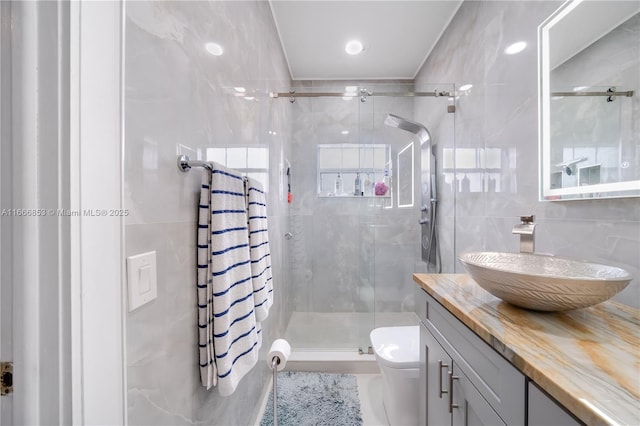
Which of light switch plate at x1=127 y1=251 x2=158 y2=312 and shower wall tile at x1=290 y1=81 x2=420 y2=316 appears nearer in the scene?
light switch plate at x1=127 y1=251 x2=158 y2=312

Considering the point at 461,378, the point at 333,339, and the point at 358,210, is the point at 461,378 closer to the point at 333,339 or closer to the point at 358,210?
the point at 333,339

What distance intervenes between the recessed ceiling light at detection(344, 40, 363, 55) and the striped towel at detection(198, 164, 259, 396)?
6.04ft

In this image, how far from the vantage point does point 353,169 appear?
237 cm

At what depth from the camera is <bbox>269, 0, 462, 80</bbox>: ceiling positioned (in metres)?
1.73

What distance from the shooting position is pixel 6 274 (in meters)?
0.39

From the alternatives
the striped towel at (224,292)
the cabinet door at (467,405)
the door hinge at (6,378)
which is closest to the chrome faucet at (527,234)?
the cabinet door at (467,405)

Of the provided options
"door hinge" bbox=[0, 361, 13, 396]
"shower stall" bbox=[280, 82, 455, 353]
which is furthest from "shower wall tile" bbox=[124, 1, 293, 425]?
"shower stall" bbox=[280, 82, 455, 353]

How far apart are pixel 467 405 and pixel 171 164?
1.06 m

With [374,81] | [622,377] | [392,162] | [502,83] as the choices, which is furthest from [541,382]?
[374,81]

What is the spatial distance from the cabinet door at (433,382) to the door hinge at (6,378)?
40.6 inches

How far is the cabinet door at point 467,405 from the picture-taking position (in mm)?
625

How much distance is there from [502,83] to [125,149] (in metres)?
1.66

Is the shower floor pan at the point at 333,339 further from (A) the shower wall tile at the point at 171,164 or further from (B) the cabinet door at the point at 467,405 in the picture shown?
(B) the cabinet door at the point at 467,405

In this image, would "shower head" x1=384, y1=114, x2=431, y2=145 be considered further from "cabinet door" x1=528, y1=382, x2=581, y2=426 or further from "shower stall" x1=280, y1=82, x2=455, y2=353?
"cabinet door" x1=528, y1=382, x2=581, y2=426
